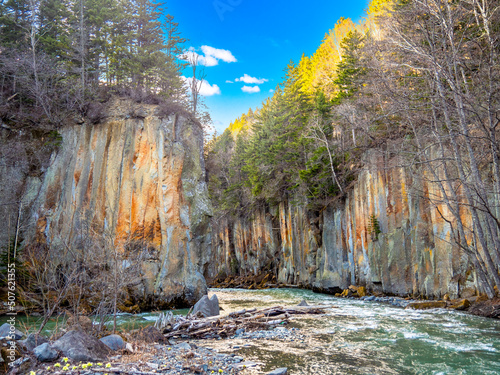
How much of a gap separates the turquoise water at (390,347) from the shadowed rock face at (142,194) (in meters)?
9.09

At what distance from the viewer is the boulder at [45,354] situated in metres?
5.66

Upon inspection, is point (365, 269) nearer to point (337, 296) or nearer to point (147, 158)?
point (337, 296)

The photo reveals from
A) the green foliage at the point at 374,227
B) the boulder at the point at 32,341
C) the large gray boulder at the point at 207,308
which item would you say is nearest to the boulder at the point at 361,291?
the green foliage at the point at 374,227

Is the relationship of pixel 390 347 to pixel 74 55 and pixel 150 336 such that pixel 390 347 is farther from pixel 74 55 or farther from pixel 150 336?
pixel 74 55

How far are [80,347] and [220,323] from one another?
5.18 meters

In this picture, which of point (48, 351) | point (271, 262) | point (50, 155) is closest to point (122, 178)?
point (50, 155)

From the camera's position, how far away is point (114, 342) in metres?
7.29

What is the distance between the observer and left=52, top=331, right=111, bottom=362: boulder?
5.93m

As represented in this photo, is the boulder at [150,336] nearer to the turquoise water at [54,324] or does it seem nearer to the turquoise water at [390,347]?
the turquoise water at [54,324]

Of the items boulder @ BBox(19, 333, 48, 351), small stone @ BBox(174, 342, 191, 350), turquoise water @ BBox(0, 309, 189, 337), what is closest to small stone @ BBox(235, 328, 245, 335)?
small stone @ BBox(174, 342, 191, 350)

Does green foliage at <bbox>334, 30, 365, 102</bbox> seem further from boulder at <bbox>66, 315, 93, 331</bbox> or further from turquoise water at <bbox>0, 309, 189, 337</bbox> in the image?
boulder at <bbox>66, 315, 93, 331</bbox>

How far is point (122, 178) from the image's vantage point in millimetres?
20438

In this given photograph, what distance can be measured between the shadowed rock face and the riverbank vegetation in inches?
413

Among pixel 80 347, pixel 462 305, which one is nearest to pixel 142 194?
pixel 80 347
